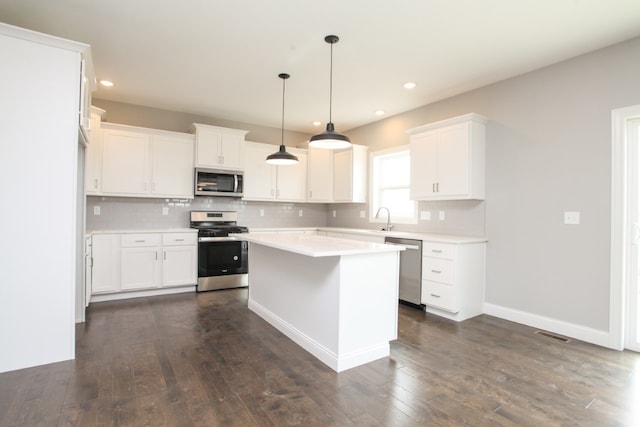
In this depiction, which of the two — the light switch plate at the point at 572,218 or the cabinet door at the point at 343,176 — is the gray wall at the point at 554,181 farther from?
the cabinet door at the point at 343,176

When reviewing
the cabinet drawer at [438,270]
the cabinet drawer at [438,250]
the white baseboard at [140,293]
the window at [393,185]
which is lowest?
the white baseboard at [140,293]

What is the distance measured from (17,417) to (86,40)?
2959 mm

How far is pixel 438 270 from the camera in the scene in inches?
146

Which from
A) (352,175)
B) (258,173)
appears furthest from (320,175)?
(258,173)

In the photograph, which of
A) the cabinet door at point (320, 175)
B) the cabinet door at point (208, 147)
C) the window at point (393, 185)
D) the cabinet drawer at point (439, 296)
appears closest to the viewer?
the cabinet drawer at point (439, 296)

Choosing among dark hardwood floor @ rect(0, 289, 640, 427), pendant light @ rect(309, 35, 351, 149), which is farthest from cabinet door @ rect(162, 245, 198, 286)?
pendant light @ rect(309, 35, 351, 149)

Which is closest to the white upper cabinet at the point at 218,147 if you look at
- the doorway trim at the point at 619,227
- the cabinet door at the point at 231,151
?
the cabinet door at the point at 231,151

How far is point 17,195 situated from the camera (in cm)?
236

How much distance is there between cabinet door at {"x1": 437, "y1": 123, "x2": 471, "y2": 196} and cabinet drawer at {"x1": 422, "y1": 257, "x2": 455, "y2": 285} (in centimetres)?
81

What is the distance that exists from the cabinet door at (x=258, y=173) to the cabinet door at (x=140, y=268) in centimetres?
165

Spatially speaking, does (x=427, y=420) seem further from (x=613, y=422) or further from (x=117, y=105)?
(x=117, y=105)

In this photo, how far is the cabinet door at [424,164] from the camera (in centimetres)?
409

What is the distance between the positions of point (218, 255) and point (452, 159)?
337 centimetres

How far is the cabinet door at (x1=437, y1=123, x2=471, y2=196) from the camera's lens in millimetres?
3746
